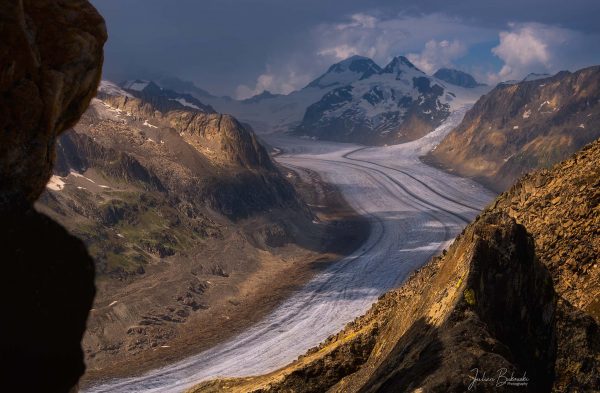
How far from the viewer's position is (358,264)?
66.5m

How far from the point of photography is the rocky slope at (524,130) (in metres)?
128

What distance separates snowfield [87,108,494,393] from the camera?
4384cm

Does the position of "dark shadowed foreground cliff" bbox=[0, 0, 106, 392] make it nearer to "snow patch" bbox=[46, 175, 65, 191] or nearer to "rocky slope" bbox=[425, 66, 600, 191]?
"snow patch" bbox=[46, 175, 65, 191]

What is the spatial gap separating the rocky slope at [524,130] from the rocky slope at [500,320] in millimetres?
110829

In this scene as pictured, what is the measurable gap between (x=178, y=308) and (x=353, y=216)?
4661 centimetres

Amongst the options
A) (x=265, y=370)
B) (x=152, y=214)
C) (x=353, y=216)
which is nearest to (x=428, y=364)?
(x=265, y=370)

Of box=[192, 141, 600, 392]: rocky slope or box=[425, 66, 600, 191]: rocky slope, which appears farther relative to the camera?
box=[425, 66, 600, 191]: rocky slope

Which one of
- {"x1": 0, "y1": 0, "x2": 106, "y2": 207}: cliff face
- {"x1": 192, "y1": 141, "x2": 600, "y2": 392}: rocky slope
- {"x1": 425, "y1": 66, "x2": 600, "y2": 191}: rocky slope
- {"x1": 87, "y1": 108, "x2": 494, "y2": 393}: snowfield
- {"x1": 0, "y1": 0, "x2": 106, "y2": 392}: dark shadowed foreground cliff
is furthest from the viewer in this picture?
{"x1": 425, "y1": 66, "x2": 600, "y2": 191}: rocky slope

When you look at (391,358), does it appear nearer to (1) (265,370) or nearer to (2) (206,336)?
(1) (265,370)

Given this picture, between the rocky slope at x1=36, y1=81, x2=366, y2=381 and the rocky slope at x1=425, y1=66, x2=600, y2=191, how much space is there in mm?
57967

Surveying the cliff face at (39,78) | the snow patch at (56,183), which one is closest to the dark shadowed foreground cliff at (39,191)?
the cliff face at (39,78)

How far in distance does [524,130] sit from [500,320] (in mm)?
144722
